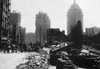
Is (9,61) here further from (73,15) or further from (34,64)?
(73,15)

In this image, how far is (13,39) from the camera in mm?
104625

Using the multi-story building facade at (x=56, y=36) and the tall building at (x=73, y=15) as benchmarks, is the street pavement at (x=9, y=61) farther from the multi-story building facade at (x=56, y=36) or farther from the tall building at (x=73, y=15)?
the tall building at (x=73, y=15)

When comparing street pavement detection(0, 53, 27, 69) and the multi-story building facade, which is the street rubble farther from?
the multi-story building facade

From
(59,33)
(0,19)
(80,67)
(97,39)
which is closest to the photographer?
(80,67)

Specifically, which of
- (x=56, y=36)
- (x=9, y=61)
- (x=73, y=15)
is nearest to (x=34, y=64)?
(x=9, y=61)

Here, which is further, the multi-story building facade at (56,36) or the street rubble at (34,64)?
the multi-story building facade at (56,36)

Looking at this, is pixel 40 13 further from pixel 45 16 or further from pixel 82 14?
pixel 82 14

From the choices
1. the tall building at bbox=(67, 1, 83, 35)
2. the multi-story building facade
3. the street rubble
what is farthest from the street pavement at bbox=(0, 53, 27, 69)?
the tall building at bbox=(67, 1, 83, 35)

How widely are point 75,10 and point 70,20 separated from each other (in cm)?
1374

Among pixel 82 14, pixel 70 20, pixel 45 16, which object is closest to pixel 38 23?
pixel 45 16

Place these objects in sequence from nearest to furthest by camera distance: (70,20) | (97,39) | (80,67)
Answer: (80,67) < (97,39) < (70,20)

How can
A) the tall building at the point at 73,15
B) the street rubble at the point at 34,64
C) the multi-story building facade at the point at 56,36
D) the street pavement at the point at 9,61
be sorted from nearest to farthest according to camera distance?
the street pavement at the point at 9,61
the street rubble at the point at 34,64
the multi-story building facade at the point at 56,36
the tall building at the point at 73,15

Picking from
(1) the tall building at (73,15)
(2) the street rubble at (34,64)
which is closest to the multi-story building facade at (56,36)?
(2) the street rubble at (34,64)

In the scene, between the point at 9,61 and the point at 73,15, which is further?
the point at 73,15
